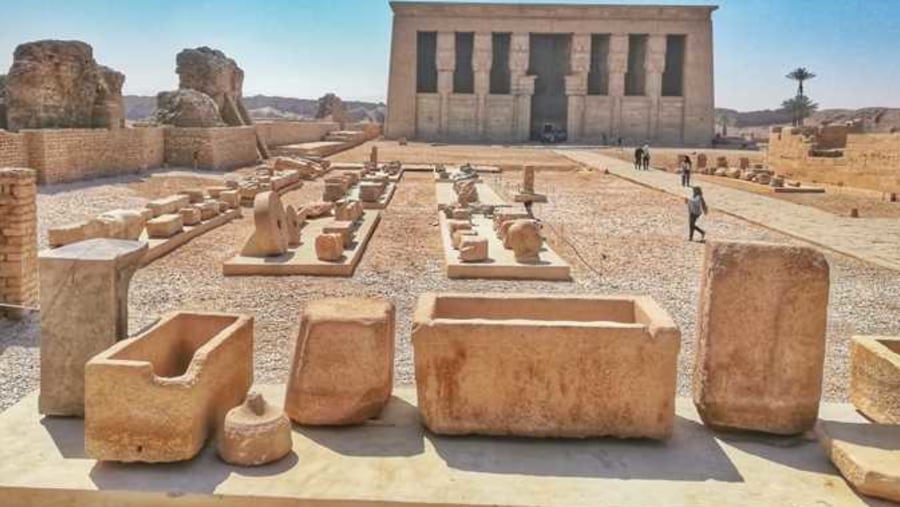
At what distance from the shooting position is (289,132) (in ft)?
126

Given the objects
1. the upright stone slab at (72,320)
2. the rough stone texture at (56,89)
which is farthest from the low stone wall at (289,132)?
the upright stone slab at (72,320)

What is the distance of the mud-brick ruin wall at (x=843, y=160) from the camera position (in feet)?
69.9

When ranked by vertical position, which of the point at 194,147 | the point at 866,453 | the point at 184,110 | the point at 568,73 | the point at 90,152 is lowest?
the point at 866,453

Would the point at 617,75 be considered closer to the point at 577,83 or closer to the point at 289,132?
the point at 577,83

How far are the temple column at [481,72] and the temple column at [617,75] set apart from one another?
782 centimetres

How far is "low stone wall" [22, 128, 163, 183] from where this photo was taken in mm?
17062

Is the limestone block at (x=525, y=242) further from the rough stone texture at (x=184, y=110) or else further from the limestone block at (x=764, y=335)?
the rough stone texture at (x=184, y=110)

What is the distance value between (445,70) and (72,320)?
49.1 metres

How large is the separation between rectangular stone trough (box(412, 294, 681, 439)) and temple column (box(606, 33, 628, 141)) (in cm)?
4945

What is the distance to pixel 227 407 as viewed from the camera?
4281mm

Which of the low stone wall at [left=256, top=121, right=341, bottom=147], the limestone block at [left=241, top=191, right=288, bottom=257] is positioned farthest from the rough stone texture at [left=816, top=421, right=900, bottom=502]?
the low stone wall at [left=256, top=121, right=341, bottom=147]

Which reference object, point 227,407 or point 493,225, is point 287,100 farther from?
point 227,407

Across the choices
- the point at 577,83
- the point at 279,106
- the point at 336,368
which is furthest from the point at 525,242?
the point at 279,106

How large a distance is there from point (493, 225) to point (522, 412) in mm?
9325
